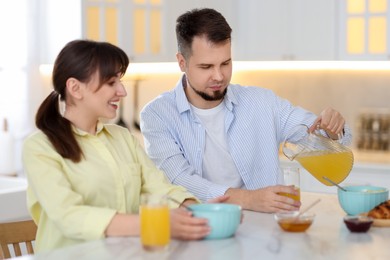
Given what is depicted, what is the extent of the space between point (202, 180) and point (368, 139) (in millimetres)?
2989

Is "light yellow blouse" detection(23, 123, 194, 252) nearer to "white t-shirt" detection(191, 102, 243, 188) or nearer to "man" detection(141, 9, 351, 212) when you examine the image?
"man" detection(141, 9, 351, 212)

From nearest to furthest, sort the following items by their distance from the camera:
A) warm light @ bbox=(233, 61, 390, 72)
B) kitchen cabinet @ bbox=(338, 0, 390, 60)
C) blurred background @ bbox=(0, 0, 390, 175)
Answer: blurred background @ bbox=(0, 0, 390, 175) → kitchen cabinet @ bbox=(338, 0, 390, 60) → warm light @ bbox=(233, 61, 390, 72)

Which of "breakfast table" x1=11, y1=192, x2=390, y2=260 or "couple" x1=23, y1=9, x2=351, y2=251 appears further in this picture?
"couple" x1=23, y1=9, x2=351, y2=251

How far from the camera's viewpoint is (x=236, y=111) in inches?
121

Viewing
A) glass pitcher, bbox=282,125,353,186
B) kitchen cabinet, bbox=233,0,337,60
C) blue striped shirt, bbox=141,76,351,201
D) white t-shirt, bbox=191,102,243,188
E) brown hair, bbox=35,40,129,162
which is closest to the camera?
brown hair, bbox=35,40,129,162

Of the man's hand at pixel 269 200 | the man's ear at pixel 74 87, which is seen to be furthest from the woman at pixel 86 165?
the man's hand at pixel 269 200

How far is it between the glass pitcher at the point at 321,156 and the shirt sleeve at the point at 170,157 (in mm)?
275

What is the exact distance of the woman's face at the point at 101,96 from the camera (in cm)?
233

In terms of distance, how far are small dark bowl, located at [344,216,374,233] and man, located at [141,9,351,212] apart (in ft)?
1.72

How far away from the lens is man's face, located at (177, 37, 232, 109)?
286 cm

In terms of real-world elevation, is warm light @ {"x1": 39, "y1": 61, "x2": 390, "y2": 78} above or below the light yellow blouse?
above

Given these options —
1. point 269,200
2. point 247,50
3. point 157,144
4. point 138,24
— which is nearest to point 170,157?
point 157,144

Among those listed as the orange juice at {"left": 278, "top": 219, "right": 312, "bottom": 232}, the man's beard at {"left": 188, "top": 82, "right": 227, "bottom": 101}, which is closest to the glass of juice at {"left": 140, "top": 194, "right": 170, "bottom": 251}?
the orange juice at {"left": 278, "top": 219, "right": 312, "bottom": 232}

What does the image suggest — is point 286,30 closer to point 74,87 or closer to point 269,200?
point 269,200
